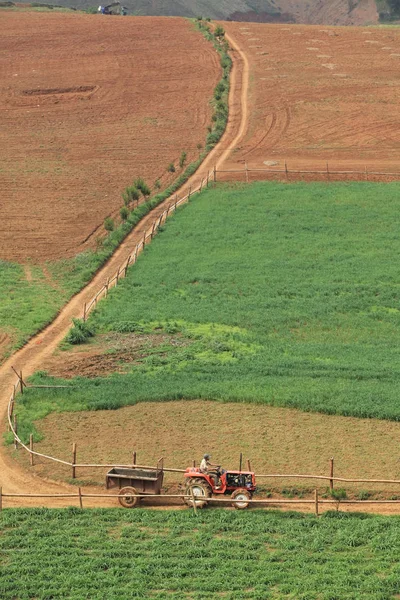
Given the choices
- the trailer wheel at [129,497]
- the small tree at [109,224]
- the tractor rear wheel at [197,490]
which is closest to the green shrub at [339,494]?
the tractor rear wheel at [197,490]

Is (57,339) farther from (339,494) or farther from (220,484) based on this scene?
(339,494)

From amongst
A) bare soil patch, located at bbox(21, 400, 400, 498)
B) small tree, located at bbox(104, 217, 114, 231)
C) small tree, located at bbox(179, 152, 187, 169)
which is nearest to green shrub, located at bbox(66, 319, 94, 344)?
bare soil patch, located at bbox(21, 400, 400, 498)

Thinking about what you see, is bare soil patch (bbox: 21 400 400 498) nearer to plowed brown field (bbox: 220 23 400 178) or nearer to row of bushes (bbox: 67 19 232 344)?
row of bushes (bbox: 67 19 232 344)

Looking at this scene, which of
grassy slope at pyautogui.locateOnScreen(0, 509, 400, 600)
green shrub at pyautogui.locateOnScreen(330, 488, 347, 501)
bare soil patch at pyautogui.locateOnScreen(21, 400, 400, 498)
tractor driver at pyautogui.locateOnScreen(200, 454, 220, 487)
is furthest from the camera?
bare soil patch at pyautogui.locateOnScreen(21, 400, 400, 498)

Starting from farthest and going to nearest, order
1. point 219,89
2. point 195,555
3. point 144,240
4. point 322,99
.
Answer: point 219,89
point 322,99
point 144,240
point 195,555

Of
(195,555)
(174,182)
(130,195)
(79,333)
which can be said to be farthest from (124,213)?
(195,555)

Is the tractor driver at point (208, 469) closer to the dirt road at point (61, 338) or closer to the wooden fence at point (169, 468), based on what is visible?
the wooden fence at point (169, 468)
